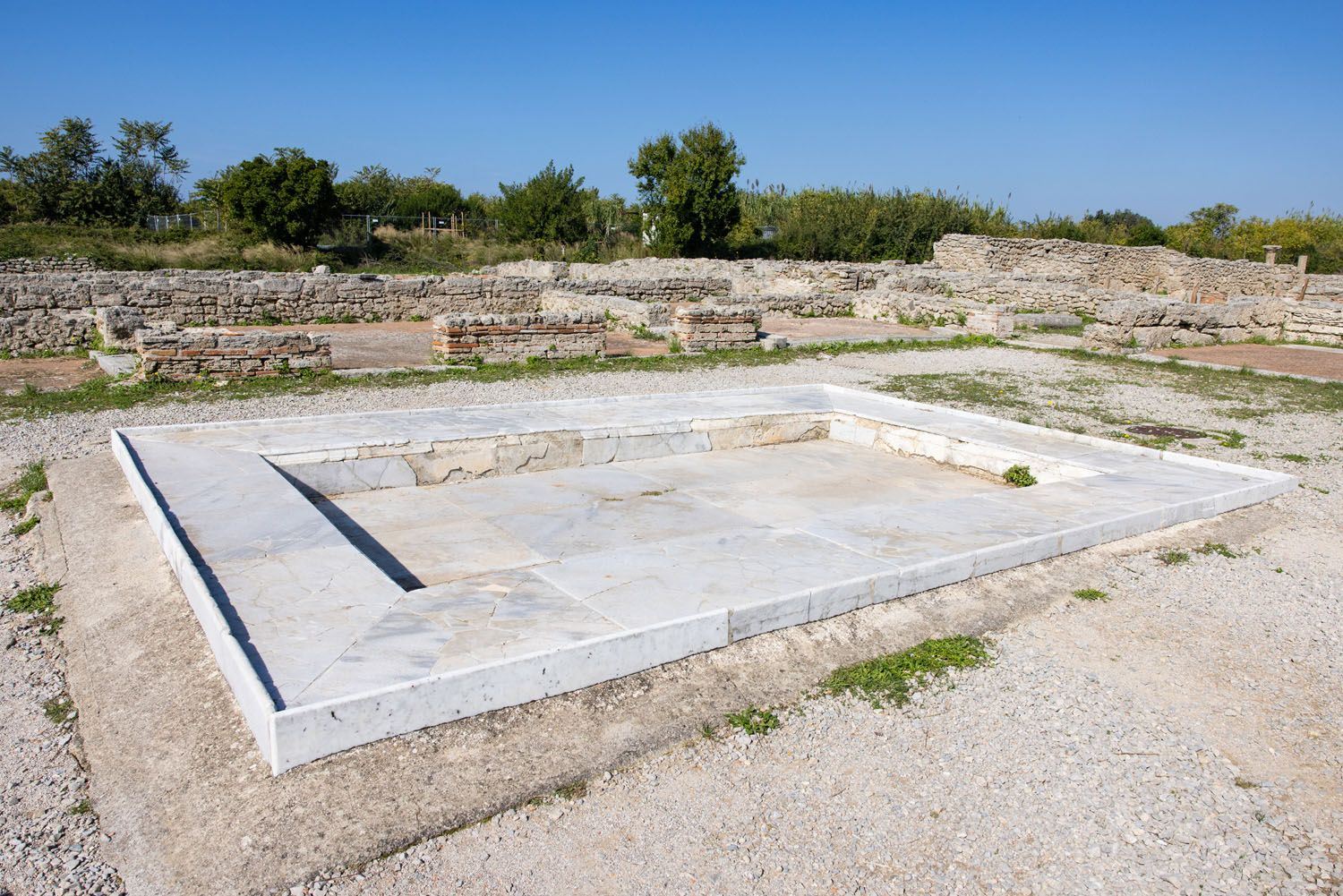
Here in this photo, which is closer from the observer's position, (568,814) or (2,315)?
(568,814)

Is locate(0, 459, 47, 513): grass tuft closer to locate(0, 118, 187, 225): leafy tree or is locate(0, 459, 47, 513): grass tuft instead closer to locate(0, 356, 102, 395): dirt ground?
locate(0, 356, 102, 395): dirt ground

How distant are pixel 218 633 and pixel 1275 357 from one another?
16.2 metres

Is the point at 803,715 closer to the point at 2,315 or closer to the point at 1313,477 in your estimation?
the point at 1313,477

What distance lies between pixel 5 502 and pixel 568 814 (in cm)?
454

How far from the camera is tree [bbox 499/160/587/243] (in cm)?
3328

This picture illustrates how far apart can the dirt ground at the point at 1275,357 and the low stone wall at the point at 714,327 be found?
6713 mm

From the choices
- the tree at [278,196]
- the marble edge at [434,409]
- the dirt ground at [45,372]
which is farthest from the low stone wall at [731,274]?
the marble edge at [434,409]

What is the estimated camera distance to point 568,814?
2.54 m

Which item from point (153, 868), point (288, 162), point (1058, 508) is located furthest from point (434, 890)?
point (288, 162)

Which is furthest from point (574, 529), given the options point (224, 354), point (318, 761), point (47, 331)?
point (47, 331)

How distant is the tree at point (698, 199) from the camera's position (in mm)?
31422

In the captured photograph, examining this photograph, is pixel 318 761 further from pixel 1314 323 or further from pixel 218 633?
pixel 1314 323

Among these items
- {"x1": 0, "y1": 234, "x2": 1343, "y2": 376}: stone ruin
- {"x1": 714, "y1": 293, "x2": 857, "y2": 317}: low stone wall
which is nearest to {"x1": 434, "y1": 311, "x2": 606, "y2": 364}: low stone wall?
{"x1": 0, "y1": 234, "x2": 1343, "y2": 376}: stone ruin

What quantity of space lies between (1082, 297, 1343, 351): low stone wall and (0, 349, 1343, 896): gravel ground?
38.2 feet
